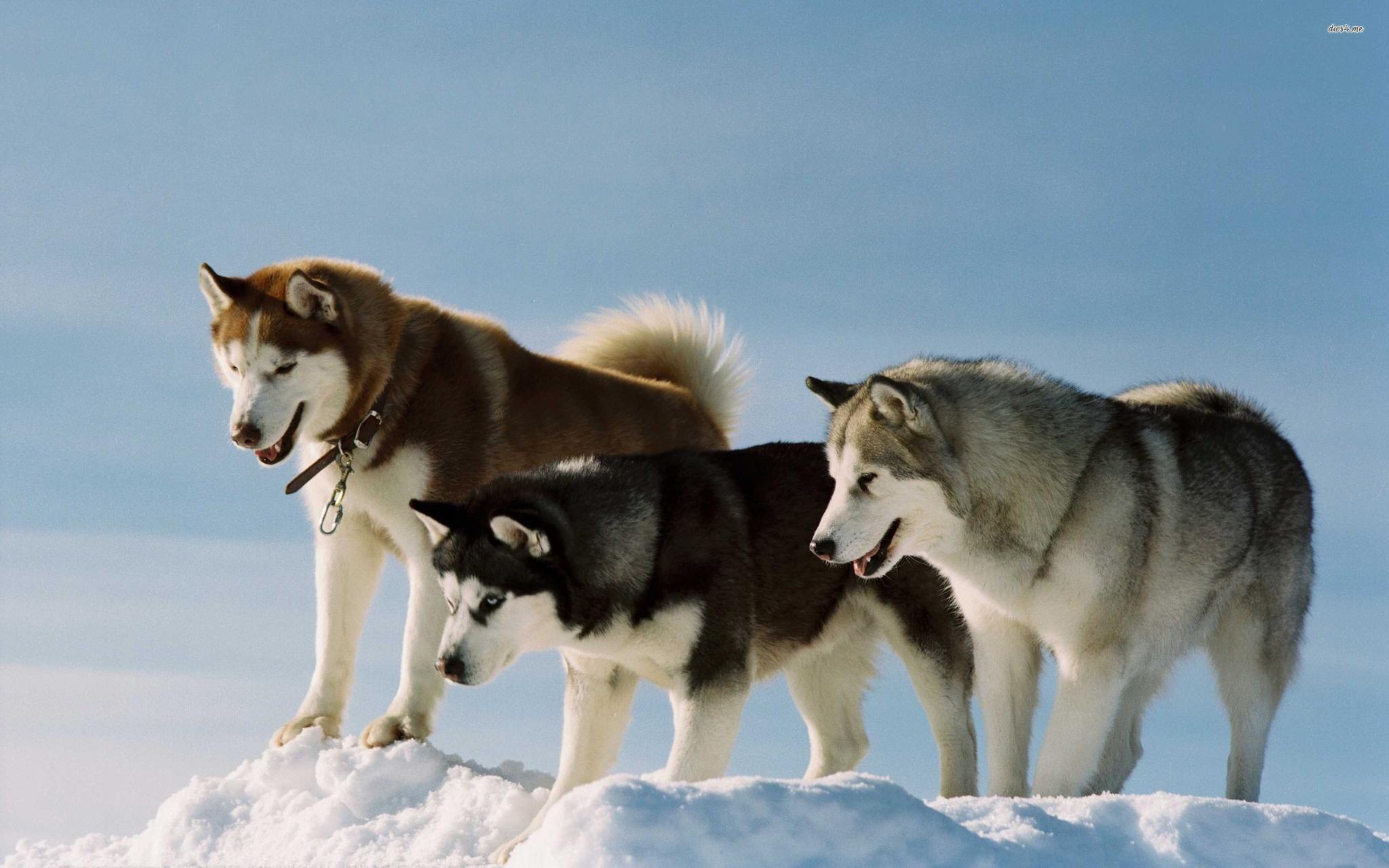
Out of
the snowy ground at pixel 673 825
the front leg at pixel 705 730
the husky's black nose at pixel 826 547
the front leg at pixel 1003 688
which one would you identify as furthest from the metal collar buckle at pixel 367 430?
the front leg at pixel 1003 688

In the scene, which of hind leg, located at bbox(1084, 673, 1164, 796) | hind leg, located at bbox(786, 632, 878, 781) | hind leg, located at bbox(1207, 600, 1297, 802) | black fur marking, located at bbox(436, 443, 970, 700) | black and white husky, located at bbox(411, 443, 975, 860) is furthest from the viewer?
hind leg, located at bbox(786, 632, 878, 781)

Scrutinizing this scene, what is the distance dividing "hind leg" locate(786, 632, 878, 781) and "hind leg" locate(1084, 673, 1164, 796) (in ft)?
4.85

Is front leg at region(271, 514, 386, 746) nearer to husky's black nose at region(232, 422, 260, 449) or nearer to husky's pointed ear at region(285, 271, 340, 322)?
husky's black nose at region(232, 422, 260, 449)

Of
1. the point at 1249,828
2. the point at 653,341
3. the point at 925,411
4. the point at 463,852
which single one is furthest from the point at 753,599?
the point at 653,341

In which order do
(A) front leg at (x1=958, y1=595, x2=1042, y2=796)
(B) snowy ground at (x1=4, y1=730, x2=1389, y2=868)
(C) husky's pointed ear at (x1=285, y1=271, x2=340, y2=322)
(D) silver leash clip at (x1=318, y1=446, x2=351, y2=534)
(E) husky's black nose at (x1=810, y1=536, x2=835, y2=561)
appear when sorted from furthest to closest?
1. (D) silver leash clip at (x1=318, y1=446, x2=351, y2=534)
2. (C) husky's pointed ear at (x1=285, y1=271, x2=340, y2=322)
3. (A) front leg at (x1=958, y1=595, x2=1042, y2=796)
4. (E) husky's black nose at (x1=810, y1=536, x2=835, y2=561)
5. (B) snowy ground at (x1=4, y1=730, x2=1389, y2=868)

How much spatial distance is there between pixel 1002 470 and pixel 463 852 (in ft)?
10.8

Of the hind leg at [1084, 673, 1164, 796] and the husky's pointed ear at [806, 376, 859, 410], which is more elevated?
the husky's pointed ear at [806, 376, 859, 410]

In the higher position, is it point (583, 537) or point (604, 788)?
point (583, 537)

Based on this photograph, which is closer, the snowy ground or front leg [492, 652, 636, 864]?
the snowy ground

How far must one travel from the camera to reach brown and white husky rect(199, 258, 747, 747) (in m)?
8.21

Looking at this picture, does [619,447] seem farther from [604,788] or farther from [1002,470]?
[604,788]

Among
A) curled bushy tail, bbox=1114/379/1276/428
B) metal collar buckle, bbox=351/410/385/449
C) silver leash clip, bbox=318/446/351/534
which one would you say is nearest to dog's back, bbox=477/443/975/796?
metal collar buckle, bbox=351/410/385/449

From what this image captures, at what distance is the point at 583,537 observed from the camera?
7.12 m

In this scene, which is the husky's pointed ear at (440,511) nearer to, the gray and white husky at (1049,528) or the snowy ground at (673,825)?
the snowy ground at (673,825)
